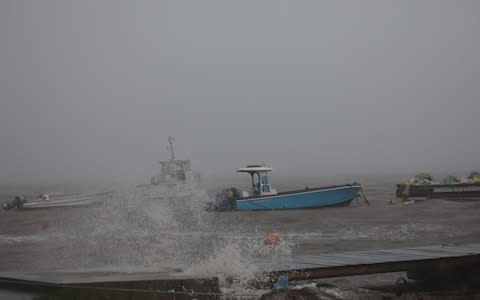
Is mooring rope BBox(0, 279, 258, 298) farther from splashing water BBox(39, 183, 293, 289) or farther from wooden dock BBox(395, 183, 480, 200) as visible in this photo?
wooden dock BBox(395, 183, 480, 200)

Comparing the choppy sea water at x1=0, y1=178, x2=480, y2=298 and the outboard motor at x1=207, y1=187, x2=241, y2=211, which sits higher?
the outboard motor at x1=207, y1=187, x2=241, y2=211

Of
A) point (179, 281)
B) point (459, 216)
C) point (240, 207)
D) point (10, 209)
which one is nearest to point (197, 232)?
point (240, 207)

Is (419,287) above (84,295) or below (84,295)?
below

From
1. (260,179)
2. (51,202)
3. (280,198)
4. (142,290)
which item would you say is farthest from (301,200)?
(142,290)

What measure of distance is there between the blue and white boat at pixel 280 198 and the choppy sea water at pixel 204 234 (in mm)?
719

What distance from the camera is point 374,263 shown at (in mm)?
7488

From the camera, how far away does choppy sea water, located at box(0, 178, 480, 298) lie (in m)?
10.2

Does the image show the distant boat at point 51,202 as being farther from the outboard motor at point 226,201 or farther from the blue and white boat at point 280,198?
the blue and white boat at point 280,198

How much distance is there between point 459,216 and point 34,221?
20694mm

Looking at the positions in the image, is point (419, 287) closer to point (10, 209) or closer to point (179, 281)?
point (179, 281)

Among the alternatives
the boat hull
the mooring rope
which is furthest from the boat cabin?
the mooring rope

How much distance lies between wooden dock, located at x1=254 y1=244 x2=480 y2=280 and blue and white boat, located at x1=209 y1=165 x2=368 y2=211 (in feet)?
59.9

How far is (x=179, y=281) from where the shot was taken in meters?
6.29

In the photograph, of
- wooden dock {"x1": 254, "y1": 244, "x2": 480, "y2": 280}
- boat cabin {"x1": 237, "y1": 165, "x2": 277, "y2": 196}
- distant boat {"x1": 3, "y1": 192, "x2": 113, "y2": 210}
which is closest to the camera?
wooden dock {"x1": 254, "y1": 244, "x2": 480, "y2": 280}
